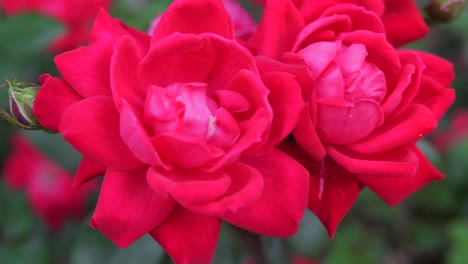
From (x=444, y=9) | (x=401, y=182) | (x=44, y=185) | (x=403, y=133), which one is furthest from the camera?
(x=44, y=185)

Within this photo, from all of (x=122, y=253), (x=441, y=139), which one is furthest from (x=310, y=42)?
(x=441, y=139)

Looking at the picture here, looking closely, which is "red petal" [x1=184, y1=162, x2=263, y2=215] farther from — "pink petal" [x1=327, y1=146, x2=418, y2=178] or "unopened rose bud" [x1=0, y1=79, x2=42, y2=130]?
"unopened rose bud" [x1=0, y1=79, x2=42, y2=130]

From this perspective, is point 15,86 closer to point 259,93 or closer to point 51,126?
point 51,126

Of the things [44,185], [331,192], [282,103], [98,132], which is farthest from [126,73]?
[44,185]

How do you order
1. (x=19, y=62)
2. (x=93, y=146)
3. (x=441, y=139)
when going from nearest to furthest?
(x=93, y=146), (x=19, y=62), (x=441, y=139)

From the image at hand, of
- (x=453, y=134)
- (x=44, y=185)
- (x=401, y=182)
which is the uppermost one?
(x=401, y=182)

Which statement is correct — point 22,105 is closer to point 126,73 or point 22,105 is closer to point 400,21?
point 126,73
